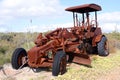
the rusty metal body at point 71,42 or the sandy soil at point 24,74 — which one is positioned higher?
the rusty metal body at point 71,42

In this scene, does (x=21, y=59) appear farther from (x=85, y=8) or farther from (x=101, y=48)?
(x=85, y=8)

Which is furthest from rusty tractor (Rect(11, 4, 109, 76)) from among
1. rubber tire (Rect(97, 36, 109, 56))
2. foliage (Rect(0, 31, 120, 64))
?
foliage (Rect(0, 31, 120, 64))

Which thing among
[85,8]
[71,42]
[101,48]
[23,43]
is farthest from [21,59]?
[23,43]

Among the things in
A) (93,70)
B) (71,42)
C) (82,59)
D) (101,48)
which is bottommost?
(93,70)

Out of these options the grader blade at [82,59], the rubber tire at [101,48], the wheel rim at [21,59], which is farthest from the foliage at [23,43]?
the grader blade at [82,59]

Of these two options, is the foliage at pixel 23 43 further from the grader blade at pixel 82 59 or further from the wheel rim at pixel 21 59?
the grader blade at pixel 82 59

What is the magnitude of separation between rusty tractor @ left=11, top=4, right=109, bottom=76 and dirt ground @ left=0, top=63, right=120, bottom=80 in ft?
0.89

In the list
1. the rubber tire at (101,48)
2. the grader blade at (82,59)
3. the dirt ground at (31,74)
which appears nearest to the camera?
the dirt ground at (31,74)

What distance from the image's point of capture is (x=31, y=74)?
11688mm

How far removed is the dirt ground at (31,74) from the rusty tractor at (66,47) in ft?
0.89

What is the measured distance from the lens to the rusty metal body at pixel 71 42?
1168 centimetres

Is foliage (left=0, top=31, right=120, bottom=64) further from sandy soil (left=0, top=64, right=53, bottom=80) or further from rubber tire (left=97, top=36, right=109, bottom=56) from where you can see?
sandy soil (left=0, top=64, right=53, bottom=80)

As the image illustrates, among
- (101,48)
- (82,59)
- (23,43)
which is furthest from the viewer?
(23,43)

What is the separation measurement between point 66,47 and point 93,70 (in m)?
1.69
